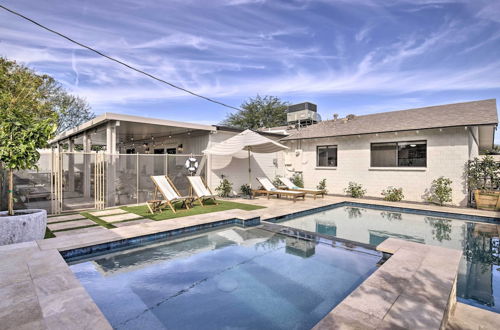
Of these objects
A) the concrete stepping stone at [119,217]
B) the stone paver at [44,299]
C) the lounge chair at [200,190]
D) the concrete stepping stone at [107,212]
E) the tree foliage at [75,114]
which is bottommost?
the concrete stepping stone at [107,212]

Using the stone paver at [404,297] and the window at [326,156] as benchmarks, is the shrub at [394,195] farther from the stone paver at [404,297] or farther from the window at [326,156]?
the stone paver at [404,297]

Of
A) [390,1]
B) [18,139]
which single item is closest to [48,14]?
[18,139]

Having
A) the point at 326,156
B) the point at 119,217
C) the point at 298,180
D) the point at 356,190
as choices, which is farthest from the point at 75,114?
the point at 356,190

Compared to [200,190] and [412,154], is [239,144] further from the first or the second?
[412,154]

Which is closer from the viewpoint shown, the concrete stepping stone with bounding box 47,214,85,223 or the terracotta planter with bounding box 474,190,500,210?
the concrete stepping stone with bounding box 47,214,85,223

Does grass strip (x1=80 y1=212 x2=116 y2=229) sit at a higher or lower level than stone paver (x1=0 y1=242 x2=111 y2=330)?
lower

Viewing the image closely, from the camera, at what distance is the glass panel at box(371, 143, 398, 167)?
40.1 feet

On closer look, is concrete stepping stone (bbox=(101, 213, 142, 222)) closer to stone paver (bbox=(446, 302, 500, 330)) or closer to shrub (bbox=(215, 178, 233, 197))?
shrub (bbox=(215, 178, 233, 197))

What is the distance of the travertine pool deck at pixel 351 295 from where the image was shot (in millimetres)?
Answer: 2617

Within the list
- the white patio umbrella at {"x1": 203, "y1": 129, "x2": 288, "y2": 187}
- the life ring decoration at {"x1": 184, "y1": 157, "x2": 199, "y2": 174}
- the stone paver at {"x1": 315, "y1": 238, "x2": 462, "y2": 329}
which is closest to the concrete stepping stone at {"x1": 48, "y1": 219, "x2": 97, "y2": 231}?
the life ring decoration at {"x1": 184, "y1": 157, "x2": 199, "y2": 174}

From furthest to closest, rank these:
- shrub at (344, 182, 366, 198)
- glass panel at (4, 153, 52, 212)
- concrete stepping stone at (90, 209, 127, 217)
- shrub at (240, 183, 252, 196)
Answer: shrub at (344, 182, 366, 198) < shrub at (240, 183, 252, 196) < concrete stepping stone at (90, 209, 127, 217) < glass panel at (4, 153, 52, 212)

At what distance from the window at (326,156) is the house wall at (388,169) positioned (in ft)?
0.84

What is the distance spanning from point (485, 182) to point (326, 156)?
265 inches

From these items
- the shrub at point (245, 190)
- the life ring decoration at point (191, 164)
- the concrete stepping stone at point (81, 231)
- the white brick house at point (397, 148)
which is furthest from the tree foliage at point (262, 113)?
the concrete stepping stone at point (81, 231)
